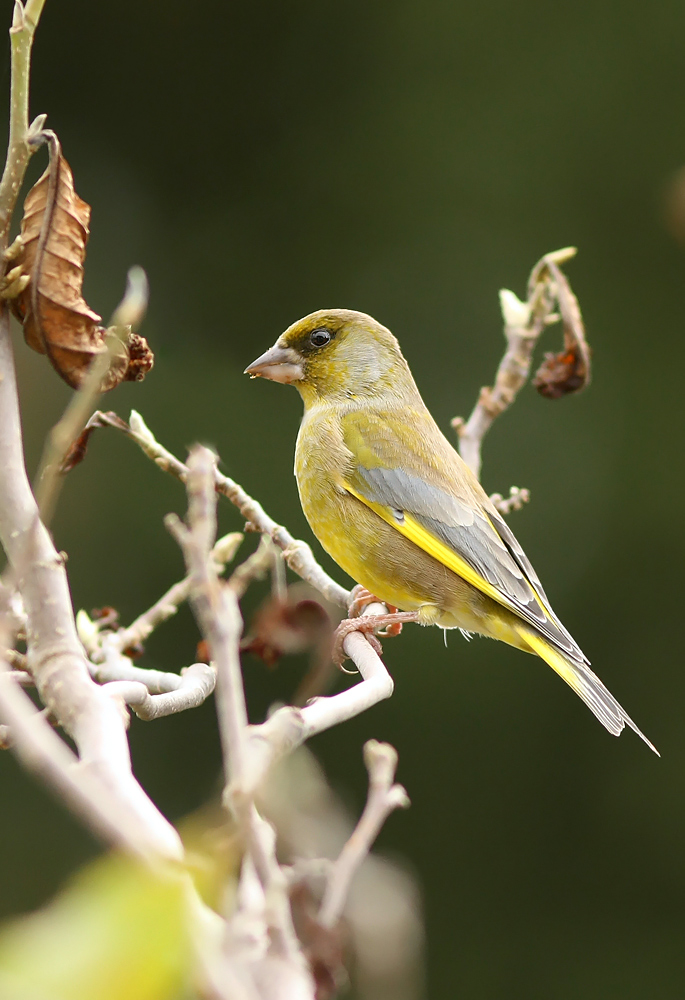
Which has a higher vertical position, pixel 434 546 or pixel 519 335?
pixel 519 335

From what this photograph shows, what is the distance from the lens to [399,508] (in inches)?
104

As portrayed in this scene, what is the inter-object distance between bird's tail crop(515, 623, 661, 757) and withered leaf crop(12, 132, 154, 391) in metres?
1.50

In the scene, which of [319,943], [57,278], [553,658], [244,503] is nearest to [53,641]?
[319,943]

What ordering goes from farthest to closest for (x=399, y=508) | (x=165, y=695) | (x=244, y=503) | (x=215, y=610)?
(x=399, y=508) → (x=244, y=503) → (x=165, y=695) → (x=215, y=610)

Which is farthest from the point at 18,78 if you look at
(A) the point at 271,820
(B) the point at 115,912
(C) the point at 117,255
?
(C) the point at 117,255

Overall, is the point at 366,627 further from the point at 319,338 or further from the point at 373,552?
the point at 319,338

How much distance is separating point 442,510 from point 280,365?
0.61 metres

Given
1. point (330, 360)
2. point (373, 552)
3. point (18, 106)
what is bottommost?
point (373, 552)

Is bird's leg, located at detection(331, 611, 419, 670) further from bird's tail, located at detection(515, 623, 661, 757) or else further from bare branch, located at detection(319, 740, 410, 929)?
bare branch, located at detection(319, 740, 410, 929)

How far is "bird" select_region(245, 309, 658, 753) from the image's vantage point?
2512mm

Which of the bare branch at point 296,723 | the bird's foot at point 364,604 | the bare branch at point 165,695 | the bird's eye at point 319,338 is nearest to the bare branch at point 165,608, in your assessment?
the bare branch at point 165,695

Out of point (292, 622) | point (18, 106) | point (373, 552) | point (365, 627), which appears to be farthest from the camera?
point (373, 552)

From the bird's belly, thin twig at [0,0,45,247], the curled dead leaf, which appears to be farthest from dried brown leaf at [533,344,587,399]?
thin twig at [0,0,45,247]

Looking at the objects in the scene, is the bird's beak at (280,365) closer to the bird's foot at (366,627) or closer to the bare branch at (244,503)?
the bare branch at (244,503)
